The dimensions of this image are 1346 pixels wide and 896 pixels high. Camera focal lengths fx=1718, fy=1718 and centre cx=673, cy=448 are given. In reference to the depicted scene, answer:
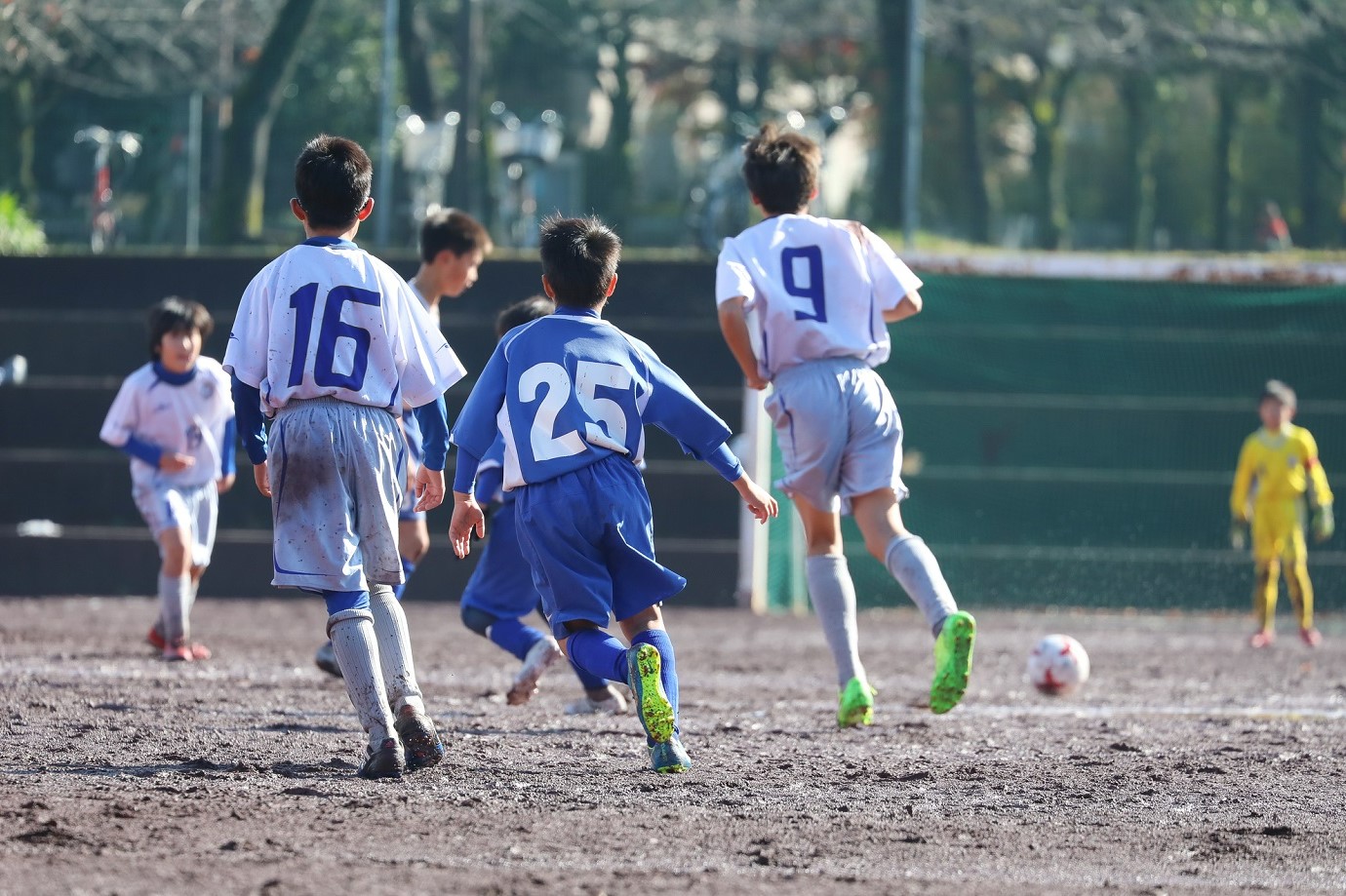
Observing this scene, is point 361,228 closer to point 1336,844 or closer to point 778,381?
point 778,381

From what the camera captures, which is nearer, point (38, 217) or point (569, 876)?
point (569, 876)

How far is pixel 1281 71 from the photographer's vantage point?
51.4ft

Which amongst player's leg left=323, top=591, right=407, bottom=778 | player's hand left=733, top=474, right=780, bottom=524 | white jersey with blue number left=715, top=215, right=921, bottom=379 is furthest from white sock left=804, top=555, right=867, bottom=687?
player's leg left=323, top=591, right=407, bottom=778

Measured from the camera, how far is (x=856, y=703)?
574cm

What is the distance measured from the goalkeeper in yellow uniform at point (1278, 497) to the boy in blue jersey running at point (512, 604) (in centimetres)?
611

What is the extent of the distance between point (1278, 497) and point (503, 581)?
658cm

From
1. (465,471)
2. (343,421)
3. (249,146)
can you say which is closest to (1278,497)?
(465,471)

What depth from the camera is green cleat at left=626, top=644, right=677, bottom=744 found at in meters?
4.59

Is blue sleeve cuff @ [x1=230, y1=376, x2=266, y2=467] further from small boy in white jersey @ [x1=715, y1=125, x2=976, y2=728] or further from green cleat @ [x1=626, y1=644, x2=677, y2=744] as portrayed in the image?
small boy in white jersey @ [x1=715, y1=125, x2=976, y2=728]

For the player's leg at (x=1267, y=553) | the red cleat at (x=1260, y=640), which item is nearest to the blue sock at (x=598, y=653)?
the red cleat at (x=1260, y=640)

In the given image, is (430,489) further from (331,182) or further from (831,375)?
(831,375)

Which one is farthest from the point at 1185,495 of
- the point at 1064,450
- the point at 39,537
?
the point at 39,537

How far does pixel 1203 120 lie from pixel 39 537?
11753 mm

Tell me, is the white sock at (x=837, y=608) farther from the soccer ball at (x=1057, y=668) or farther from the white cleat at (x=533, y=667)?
the soccer ball at (x=1057, y=668)
